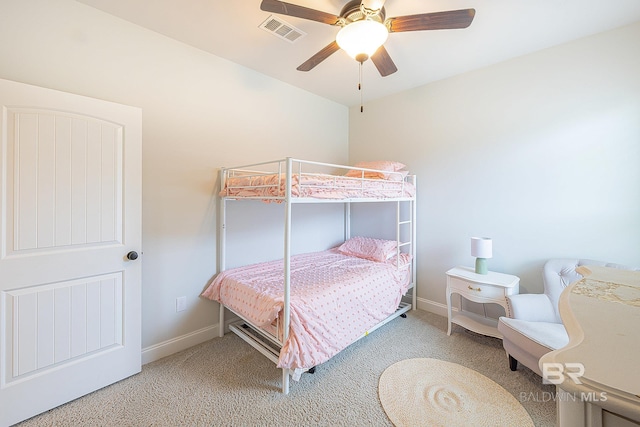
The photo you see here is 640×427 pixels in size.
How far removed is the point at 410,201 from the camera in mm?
3105

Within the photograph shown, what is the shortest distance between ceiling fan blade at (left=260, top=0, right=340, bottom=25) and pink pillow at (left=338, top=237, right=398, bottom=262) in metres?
2.22

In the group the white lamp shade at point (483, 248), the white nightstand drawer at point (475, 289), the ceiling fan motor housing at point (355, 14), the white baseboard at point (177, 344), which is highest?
the ceiling fan motor housing at point (355, 14)

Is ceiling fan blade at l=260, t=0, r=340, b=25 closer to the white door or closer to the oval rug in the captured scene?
the white door

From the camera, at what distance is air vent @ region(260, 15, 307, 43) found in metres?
1.96

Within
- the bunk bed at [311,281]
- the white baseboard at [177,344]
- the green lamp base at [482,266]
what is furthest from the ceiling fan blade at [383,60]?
the white baseboard at [177,344]

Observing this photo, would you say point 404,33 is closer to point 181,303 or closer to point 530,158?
point 530,158

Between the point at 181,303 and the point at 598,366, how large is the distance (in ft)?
8.53

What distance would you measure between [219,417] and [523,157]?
3249mm

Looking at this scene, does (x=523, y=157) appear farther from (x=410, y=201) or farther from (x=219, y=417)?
(x=219, y=417)

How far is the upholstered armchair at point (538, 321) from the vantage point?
1.73m

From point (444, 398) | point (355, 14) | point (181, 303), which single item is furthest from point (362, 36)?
point (181, 303)

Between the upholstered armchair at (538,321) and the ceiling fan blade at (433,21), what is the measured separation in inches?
80.3

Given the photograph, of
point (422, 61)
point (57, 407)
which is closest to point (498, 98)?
point (422, 61)

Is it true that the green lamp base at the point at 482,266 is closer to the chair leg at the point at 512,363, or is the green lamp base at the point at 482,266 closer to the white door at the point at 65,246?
the chair leg at the point at 512,363
